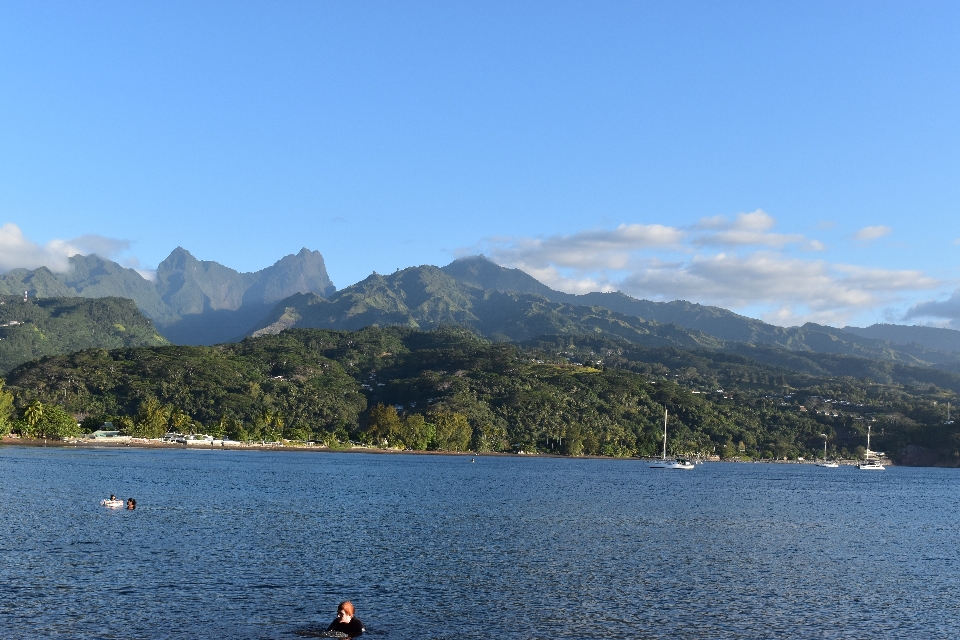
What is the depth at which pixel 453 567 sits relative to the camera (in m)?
67.8

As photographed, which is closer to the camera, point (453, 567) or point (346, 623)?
point (346, 623)

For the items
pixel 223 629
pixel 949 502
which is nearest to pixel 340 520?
pixel 223 629

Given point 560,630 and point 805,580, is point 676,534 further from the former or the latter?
point 560,630

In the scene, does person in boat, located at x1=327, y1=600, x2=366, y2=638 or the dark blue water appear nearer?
person in boat, located at x1=327, y1=600, x2=366, y2=638

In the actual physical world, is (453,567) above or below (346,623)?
below

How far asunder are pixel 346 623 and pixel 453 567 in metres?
22.4

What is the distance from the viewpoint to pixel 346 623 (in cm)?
4625

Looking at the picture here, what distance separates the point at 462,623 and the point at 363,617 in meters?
6.05

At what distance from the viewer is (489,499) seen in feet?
439

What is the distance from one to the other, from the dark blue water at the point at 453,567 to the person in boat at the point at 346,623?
124 cm

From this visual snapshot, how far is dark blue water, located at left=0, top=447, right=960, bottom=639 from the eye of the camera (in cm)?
4966

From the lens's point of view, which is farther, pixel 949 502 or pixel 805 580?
pixel 949 502

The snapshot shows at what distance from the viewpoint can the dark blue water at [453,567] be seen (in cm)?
4966

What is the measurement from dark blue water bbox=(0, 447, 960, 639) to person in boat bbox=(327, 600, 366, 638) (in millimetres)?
1236
